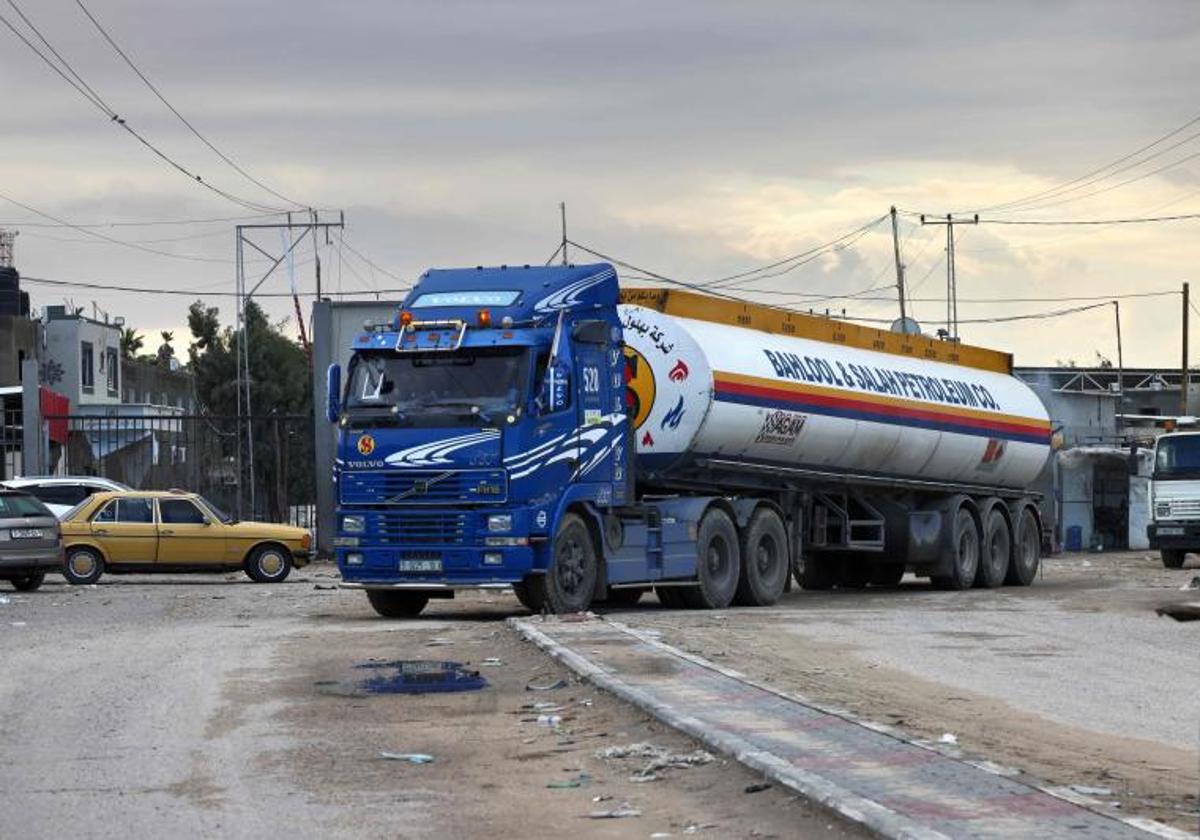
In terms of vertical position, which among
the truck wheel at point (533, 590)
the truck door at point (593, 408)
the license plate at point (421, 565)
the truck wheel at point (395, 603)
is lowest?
the truck wheel at point (395, 603)

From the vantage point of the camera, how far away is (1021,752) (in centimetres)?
1087

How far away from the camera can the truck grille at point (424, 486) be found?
21406 mm

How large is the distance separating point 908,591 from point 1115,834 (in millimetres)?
25569

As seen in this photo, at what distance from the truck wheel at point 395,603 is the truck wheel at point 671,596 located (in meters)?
3.43

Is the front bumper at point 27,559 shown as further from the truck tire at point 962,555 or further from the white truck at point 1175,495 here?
the white truck at point 1175,495

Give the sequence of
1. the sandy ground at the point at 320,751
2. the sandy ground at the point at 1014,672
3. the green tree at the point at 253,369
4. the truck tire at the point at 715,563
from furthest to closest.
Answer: the green tree at the point at 253,369 < the truck tire at the point at 715,563 < the sandy ground at the point at 1014,672 < the sandy ground at the point at 320,751

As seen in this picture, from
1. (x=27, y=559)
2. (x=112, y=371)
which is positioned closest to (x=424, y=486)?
(x=27, y=559)

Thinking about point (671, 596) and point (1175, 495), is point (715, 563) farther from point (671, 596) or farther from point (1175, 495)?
point (1175, 495)

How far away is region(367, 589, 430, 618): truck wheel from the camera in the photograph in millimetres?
23469

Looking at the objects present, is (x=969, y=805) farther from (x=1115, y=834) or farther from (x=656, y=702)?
(x=656, y=702)

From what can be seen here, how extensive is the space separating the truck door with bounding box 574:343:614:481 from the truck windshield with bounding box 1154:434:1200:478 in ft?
74.2

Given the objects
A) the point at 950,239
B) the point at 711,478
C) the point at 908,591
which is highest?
the point at 950,239

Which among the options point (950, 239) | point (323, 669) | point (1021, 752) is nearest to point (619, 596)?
point (323, 669)

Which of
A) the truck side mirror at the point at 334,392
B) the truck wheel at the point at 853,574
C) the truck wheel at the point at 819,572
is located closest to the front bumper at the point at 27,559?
the truck side mirror at the point at 334,392
